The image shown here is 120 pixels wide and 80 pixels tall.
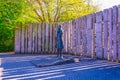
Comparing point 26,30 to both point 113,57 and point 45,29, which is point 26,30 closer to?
point 45,29

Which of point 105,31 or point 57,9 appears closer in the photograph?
point 105,31

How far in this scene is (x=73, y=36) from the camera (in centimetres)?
1656

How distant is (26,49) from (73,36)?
3667 mm

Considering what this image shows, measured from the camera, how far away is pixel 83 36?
1505 centimetres

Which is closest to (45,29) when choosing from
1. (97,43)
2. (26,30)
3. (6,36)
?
(26,30)

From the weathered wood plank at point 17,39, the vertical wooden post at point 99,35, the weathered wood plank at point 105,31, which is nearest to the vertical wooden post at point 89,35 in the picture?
the vertical wooden post at point 99,35

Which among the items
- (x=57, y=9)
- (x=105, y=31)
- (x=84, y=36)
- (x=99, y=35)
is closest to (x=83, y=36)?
(x=84, y=36)

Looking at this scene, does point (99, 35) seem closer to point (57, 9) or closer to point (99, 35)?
point (99, 35)

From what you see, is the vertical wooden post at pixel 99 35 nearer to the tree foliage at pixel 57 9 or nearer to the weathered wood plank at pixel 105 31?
the weathered wood plank at pixel 105 31

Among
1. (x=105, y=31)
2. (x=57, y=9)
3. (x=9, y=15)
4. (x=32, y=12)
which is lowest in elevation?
(x=105, y=31)

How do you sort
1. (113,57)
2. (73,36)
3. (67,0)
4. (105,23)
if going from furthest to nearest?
(67,0), (73,36), (105,23), (113,57)

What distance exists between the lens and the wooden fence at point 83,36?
39.3 ft

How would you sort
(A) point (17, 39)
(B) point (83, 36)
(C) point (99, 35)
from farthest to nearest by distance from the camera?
1. (A) point (17, 39)
2. (B) point (83, 36)
3. (C) point (99, 35)

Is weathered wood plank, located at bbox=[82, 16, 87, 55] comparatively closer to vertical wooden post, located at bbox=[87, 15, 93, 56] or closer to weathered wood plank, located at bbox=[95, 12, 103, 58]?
vertical wooden post, located at bbox=[87, 15, 93, 56]
